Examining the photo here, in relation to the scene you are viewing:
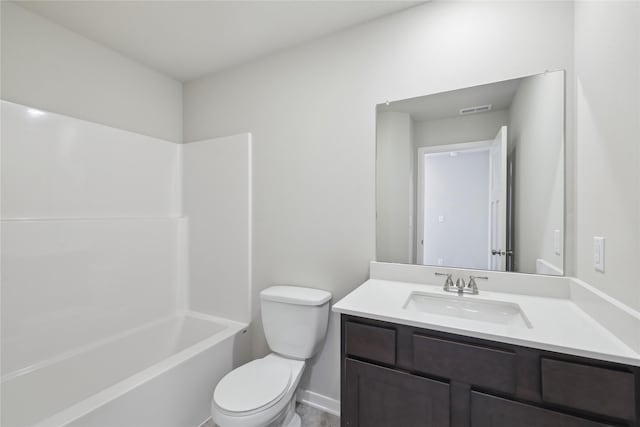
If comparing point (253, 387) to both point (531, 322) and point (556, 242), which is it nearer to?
point (531, 322)

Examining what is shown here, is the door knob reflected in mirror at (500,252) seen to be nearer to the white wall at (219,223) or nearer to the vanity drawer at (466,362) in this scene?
the vanity drawer at (466,362)

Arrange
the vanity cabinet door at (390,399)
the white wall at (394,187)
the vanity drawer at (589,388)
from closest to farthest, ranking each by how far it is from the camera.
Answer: the vanity drawer at (589,388), the vanity cabinet door at (390,399), the white wall at (394,187)

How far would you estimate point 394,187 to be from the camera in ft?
5.74

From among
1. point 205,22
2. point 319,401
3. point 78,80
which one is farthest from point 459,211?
point 78,80

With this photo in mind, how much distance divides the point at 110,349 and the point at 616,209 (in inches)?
111

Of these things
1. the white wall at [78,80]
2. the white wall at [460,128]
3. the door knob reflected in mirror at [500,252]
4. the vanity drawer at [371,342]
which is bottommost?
the vanity drawer at [371,342]

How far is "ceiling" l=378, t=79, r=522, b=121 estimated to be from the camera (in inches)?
57.9

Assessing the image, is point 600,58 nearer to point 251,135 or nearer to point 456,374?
point 456,374

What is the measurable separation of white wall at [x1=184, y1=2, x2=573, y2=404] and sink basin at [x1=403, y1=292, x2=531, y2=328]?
41 cm

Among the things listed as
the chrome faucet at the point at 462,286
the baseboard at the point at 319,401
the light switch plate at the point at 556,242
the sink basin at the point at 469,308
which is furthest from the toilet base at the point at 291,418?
the light switch plate at the point at 556,242

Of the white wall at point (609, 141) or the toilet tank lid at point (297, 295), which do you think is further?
the toilet tank lid at point (297, 295)

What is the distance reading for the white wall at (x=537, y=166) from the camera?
136 centimetres

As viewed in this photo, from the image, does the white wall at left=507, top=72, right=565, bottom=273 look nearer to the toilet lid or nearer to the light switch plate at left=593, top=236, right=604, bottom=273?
the light switch plate at left=593, top=236, right=604, bottom=273

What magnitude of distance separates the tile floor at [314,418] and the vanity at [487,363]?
2.10ft
